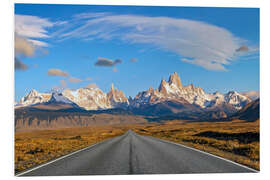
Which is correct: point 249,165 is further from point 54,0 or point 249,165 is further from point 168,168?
point 54,0

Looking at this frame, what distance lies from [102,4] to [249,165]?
1347 centimetres

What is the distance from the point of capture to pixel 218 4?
61.3ft

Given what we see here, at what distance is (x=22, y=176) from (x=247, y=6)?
17436 mm
